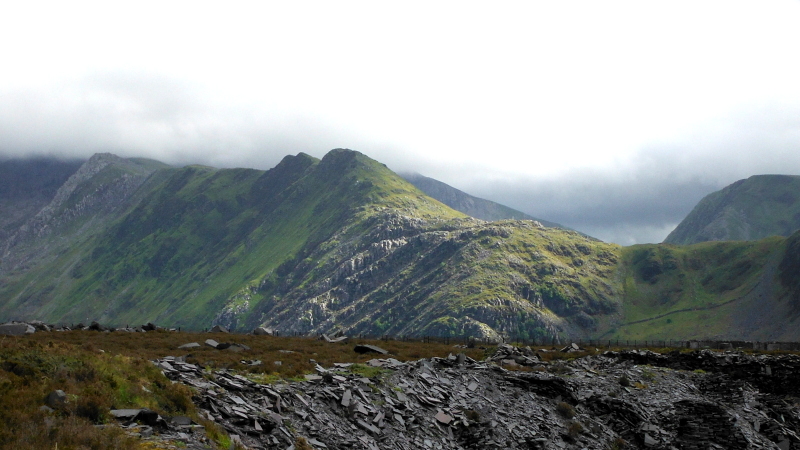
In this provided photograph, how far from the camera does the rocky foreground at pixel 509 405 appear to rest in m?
29.6

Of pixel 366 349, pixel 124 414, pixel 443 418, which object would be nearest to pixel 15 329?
pixel 366 349

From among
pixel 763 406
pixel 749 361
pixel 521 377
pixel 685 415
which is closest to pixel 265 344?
pixel 521 377

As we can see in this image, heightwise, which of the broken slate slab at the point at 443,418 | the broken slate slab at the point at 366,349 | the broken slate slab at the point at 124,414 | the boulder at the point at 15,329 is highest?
the broken slate slab at the point at 124,414

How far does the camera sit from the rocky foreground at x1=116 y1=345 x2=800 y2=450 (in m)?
29.6

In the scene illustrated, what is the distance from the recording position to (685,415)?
4750 cm

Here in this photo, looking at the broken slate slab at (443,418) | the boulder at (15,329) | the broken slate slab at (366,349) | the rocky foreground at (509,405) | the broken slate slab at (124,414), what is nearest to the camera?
the broken slate slab at (124,414)

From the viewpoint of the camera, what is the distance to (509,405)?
43.8 m

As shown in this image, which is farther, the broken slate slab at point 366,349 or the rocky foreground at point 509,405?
the broken slate slab at point 366,349

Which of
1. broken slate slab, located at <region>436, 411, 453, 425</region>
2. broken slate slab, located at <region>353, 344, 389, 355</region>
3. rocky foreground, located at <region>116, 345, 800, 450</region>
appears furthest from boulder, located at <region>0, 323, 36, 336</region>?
broken slate slab, located at <region>436, 411, 453, 425</region>

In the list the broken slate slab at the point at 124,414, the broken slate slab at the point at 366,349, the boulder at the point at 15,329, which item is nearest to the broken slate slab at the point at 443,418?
the broken slate slab at the point at 366,349

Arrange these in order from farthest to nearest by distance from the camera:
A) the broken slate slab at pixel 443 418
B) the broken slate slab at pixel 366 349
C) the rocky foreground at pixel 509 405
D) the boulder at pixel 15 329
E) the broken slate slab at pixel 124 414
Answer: the broken slate slab at pixel 366 349
the boulder at pixel 15 329
the broken slate slab at pixel 443 418
the rocky foreground at pixel 509 405
the broken slate slab at pixel 124 414

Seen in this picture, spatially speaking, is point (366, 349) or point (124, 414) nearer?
point (124, 414)

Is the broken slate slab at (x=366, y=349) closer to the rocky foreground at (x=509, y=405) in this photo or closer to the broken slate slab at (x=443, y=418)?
the rocky foreground at (x=509, y=405)

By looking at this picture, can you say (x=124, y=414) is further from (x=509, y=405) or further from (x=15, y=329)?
(x=15, y=329)
